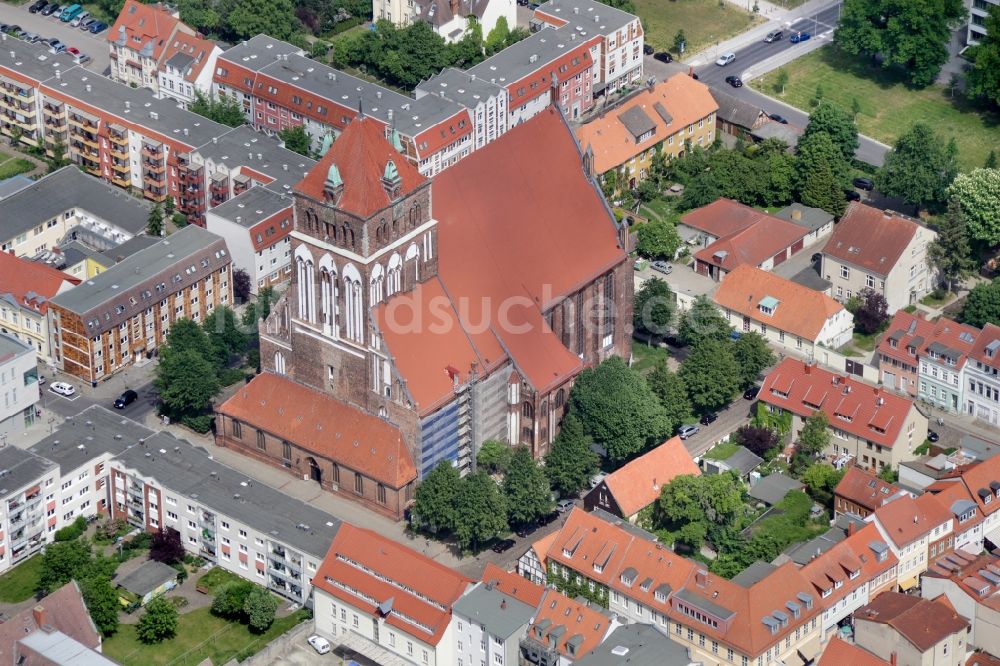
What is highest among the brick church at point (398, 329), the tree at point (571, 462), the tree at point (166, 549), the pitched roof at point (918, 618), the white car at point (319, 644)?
the brick church at point (398, 329)

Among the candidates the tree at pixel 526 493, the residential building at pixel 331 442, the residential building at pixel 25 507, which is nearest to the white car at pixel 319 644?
the residential building at pixel 331 442

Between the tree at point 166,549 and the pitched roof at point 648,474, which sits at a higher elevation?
the pitched roof at point 648,474

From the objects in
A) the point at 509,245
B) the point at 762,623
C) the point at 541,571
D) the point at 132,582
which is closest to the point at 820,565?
the point at 762,623

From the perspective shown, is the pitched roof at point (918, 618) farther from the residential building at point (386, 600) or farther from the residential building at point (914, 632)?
the residential building at point (386, 600)

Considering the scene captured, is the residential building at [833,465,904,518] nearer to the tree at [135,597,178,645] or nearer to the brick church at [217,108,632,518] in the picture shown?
the brick church at [217,108,632,518]

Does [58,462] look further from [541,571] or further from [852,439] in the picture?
[852,439]

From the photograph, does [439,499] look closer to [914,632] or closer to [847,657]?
[847,657]

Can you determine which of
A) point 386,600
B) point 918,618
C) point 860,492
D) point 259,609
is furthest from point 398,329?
point 918,618
